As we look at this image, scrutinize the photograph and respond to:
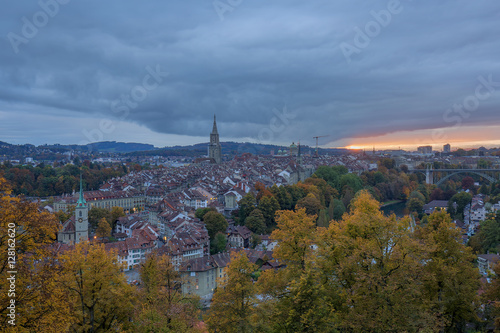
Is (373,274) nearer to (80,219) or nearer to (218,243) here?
(218,243)

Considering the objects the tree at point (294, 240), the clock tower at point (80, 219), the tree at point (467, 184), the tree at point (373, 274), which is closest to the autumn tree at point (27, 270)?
the tree at point (373, 274)

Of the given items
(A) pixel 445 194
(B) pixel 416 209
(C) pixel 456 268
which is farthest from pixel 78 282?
(A) pixel 445 194

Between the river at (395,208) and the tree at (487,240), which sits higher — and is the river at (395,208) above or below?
below

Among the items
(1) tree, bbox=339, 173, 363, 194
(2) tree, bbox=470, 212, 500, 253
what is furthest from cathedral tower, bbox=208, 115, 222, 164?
(2) tree, bbox=470, 212, 500, 253

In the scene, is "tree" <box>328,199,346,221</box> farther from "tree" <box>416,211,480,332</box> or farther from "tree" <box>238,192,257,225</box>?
"tree" <box>416,211,480,332</box>

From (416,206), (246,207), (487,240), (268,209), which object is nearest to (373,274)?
(487,240)

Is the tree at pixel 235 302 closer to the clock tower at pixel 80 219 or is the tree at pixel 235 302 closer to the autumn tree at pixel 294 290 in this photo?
the autumn tree at pixel 294 290
